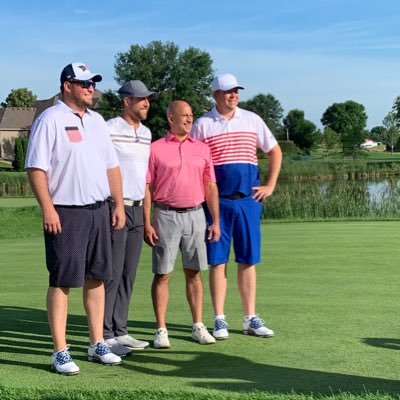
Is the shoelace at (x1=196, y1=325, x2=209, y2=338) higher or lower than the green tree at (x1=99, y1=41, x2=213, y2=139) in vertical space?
lower

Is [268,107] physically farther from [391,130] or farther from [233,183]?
[233,183]

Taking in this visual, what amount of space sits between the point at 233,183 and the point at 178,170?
48 cm

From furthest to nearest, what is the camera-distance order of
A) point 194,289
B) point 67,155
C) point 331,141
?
point 331,141 < point 194,289 < point 67,155

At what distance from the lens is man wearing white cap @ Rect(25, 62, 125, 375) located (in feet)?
13.6

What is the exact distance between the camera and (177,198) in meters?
4.95

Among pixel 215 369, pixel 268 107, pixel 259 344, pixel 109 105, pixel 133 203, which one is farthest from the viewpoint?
pixel 268 107

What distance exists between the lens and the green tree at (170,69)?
79.1 m

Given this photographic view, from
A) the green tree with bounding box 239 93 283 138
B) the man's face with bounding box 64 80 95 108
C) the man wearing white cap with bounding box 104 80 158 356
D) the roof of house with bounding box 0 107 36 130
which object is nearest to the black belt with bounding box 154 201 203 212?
the man wearing white cap with bounding box 104 80 158 356

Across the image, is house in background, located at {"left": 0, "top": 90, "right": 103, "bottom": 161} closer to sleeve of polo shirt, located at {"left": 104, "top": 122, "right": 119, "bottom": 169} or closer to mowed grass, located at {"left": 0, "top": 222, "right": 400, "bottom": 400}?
mowed grass, located at {"left": 0, "top": 222, "right": 400, "bottom": 400}

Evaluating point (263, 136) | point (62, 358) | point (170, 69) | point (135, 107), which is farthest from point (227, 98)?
point (170, 69)

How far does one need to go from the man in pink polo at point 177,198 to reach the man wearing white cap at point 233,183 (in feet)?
0.57

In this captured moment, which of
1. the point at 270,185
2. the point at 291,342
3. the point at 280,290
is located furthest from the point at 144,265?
the point at 291,342

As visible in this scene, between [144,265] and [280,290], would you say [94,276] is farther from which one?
[144,265]

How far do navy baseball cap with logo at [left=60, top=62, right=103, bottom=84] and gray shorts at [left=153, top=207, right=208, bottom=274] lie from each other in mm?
1131
